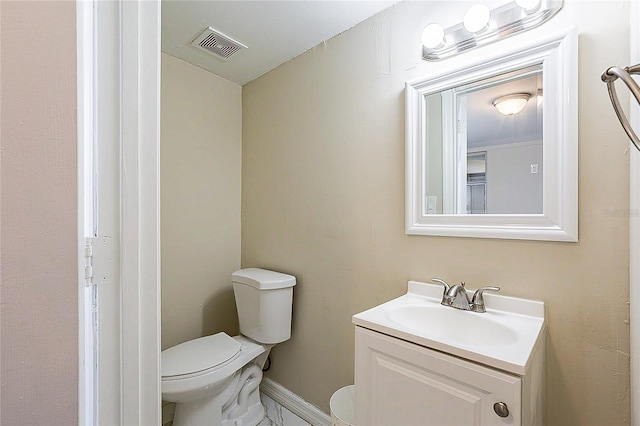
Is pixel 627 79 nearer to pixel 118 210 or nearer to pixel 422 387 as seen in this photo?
pixel 422 387

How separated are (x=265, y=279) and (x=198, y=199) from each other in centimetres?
71

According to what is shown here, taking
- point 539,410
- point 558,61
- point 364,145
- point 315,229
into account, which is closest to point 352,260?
point 315,229

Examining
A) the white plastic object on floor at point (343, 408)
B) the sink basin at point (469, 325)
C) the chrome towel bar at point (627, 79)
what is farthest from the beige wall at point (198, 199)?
the chrome towel bar at point (627, 79)

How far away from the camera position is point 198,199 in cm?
200

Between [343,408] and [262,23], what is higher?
[262,23]

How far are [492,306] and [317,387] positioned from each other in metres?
1.07

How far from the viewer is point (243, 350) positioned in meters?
1.70

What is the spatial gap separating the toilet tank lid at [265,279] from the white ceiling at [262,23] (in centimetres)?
131

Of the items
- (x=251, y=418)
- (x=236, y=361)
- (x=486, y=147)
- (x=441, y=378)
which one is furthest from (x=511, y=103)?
(x=251, y=418)

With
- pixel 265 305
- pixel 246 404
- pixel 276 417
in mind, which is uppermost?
pixel 265 305

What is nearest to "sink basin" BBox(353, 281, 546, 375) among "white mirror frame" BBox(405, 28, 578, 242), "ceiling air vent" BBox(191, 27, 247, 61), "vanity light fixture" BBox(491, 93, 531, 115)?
"white mirror frame" BBox(405, 28, 578, 242)

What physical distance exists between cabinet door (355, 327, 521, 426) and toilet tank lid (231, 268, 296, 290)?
2.47 feet

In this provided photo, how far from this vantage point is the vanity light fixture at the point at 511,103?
1103mm

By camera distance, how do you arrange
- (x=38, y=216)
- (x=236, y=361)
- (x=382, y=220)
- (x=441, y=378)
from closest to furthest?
(x=38, y=216) → (x=441, y=378) → (x=382, y=220) → (x=236, y=361)
